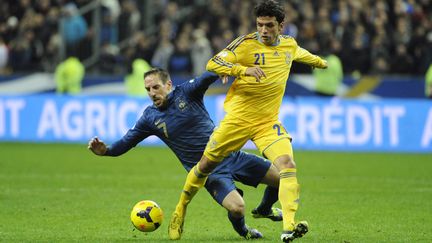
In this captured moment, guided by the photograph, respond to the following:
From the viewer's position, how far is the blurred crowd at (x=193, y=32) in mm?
23984

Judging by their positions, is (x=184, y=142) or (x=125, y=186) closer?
(x=184, y=142)

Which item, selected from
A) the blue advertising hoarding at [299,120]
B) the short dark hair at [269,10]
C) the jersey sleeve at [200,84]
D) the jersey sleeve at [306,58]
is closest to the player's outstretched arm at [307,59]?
the jersey sleeve at [306,58]

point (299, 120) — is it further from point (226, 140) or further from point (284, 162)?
point (284, 162)

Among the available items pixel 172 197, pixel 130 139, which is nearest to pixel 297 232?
pixel 130 139

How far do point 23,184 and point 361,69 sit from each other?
40.5ft

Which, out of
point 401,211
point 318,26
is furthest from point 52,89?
point 401,211

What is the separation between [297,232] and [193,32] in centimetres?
1797

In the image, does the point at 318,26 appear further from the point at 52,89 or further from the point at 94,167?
the point at 94,167

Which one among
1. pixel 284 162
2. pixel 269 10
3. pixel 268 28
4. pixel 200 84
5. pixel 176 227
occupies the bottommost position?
Answer: pixel 176 227

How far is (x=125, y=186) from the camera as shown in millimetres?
13977

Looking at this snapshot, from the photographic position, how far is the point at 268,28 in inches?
341

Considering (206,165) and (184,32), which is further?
(184,32)

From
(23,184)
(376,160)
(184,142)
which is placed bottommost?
(376,160)

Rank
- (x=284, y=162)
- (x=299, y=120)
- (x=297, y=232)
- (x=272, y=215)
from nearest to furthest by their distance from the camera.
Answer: (x=297, y=232) → (x=284, y=162) → (x=272, y=215) → (x=299, y=120)
